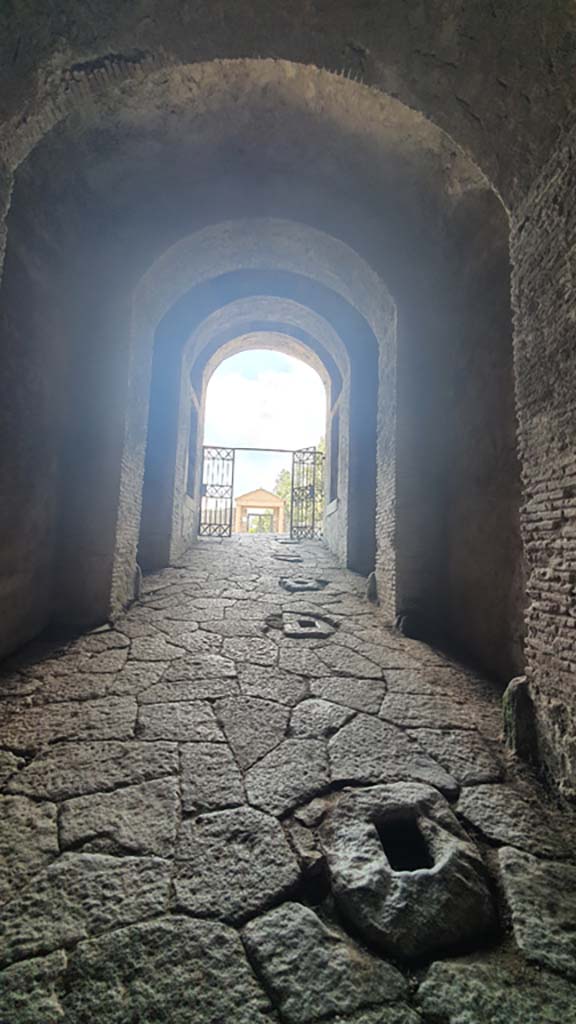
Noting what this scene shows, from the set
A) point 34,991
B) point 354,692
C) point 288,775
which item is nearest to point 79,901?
point 34,991

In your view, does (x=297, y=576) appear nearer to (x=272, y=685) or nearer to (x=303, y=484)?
(x=272, y=685)

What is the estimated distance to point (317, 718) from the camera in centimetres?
279

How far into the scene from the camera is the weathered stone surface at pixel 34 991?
1.18 metres

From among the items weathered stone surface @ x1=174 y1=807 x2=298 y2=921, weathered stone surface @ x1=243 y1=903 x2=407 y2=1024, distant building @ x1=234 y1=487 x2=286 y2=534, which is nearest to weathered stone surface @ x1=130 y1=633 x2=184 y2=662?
weathered stone surface @ x1=174 y1=807 x2=298 y2=921

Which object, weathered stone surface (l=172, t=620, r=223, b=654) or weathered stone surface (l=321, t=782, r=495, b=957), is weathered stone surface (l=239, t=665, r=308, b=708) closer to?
weathered stone surface (l=172, t=620, r=223, b=654)

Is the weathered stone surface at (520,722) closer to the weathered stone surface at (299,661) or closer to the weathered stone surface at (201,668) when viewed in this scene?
the weathered stone surface at (299,661)

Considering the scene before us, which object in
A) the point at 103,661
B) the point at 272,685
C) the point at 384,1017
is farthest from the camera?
the point at 103,661

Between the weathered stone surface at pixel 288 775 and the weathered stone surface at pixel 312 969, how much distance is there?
0.53m

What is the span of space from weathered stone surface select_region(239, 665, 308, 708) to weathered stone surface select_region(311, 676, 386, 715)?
132 mm

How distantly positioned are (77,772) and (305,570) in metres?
5.27

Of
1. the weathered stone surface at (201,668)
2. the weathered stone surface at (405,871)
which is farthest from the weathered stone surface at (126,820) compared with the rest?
the weathered stone surface at (201,668)

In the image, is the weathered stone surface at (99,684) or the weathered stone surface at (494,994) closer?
the weathered stone surface at (494,994)

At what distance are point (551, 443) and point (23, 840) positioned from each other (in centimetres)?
332

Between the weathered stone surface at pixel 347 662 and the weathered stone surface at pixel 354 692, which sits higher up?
the weathered stone surface at pixel 347 662
